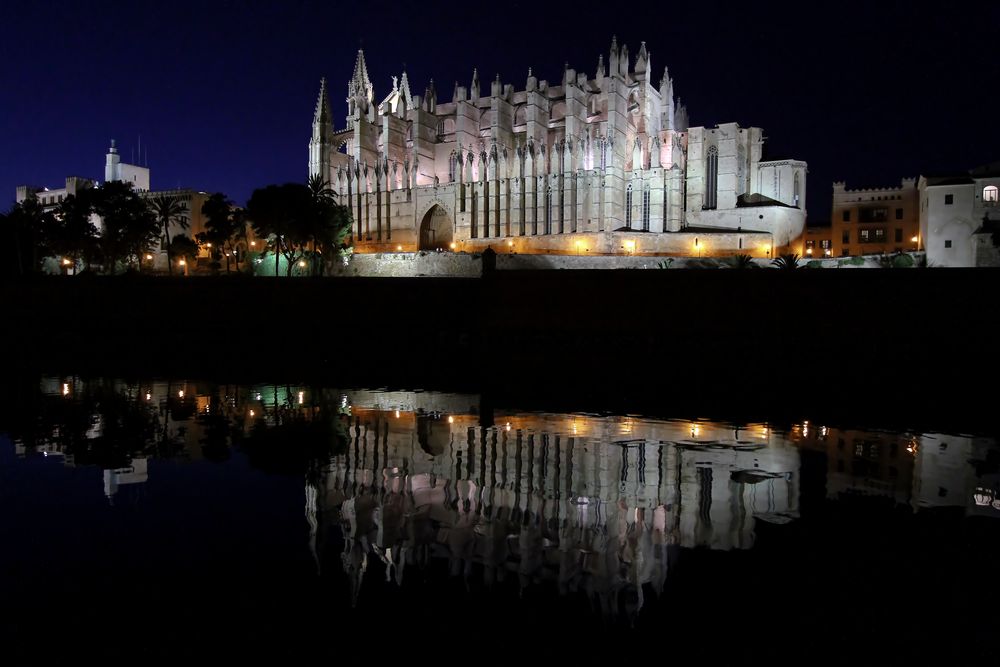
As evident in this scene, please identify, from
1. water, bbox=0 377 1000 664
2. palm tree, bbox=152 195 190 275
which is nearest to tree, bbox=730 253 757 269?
water, bbox=0 377 1000 664

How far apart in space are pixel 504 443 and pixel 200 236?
5665cm

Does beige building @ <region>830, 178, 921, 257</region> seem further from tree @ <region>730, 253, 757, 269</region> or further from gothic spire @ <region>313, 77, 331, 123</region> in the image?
gothic spire @ <region>313, 77, 331, 123</region>

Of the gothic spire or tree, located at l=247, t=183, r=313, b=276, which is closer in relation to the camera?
tree, located at l=247, t=183, r=313, b=276

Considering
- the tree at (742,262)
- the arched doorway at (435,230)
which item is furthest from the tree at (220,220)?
the tree at (742,262)

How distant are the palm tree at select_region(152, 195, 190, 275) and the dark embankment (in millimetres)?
15499

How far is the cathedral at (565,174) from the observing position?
182ft

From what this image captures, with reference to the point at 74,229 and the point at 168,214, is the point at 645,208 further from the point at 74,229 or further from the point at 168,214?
the point at 74,229

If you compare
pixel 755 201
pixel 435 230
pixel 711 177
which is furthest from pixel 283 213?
pixel 755 201

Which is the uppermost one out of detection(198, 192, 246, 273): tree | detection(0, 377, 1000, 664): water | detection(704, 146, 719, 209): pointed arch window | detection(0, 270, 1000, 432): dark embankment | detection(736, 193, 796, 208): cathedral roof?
detection(704, 146, 719, 209): pointed arch window

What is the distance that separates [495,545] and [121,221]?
5438 cm

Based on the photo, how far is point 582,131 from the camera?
60.3 metres

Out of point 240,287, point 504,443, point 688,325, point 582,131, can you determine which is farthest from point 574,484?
point 582,131

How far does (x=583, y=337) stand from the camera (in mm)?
31391

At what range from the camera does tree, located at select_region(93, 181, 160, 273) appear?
175 ft
